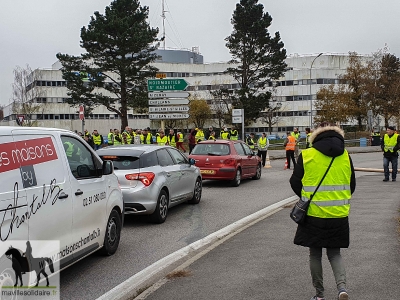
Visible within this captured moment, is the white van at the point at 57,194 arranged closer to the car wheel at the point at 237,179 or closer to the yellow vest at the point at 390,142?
the car wheel at the point at 237,179

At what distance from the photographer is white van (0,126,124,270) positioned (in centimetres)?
439

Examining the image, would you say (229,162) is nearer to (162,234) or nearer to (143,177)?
(143,177)

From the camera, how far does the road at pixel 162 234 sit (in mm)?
5859

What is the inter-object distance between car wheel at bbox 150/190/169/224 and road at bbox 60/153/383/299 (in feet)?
0.40

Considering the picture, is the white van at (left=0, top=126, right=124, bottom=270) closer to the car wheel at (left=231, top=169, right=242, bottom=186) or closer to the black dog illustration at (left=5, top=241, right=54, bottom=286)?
the black dog illustration at (left=5, top=241, right=54, bottom=286)

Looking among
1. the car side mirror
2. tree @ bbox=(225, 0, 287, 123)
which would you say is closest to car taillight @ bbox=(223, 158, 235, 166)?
the car side mirror

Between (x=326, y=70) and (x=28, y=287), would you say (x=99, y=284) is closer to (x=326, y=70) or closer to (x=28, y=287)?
(x=28, y=287)

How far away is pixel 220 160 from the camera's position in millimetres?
15391

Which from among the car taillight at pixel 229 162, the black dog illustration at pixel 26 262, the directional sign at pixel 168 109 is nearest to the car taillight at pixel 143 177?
the black dog illustration at pixel 26 262

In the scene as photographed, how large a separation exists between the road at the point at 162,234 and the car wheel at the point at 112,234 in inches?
4.4

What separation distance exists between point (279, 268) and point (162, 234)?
3025 mm

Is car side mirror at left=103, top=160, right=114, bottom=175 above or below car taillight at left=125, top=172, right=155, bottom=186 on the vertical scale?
above

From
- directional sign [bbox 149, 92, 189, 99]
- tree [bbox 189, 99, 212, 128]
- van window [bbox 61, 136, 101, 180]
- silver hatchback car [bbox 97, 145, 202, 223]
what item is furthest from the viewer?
tree [bbox 189, 99, 212, 128]

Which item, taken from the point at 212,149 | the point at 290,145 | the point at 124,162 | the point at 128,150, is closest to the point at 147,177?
the point at 124,162
